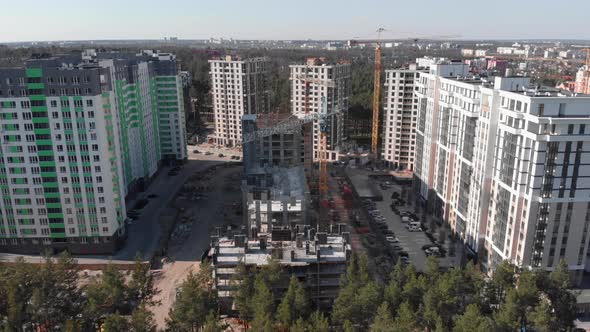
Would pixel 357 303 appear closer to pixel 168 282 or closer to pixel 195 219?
pixel 168 282

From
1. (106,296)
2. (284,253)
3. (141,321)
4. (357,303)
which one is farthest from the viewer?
Result: (284,253)

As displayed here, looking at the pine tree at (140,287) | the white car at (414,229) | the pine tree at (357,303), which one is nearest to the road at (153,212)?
the pine tree at (140,287)

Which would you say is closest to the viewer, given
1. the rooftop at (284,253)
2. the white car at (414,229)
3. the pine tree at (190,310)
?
the pine tree at (190,310)

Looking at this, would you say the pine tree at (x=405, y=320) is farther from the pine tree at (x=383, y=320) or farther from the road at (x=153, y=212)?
the road at (x=153, y=212)

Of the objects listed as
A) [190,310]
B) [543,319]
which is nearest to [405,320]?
[543,319]

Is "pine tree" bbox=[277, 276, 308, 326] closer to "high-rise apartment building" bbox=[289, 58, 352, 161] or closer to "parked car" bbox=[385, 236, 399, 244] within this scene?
"parked car" bbox=[385, 236, 399, 244]
